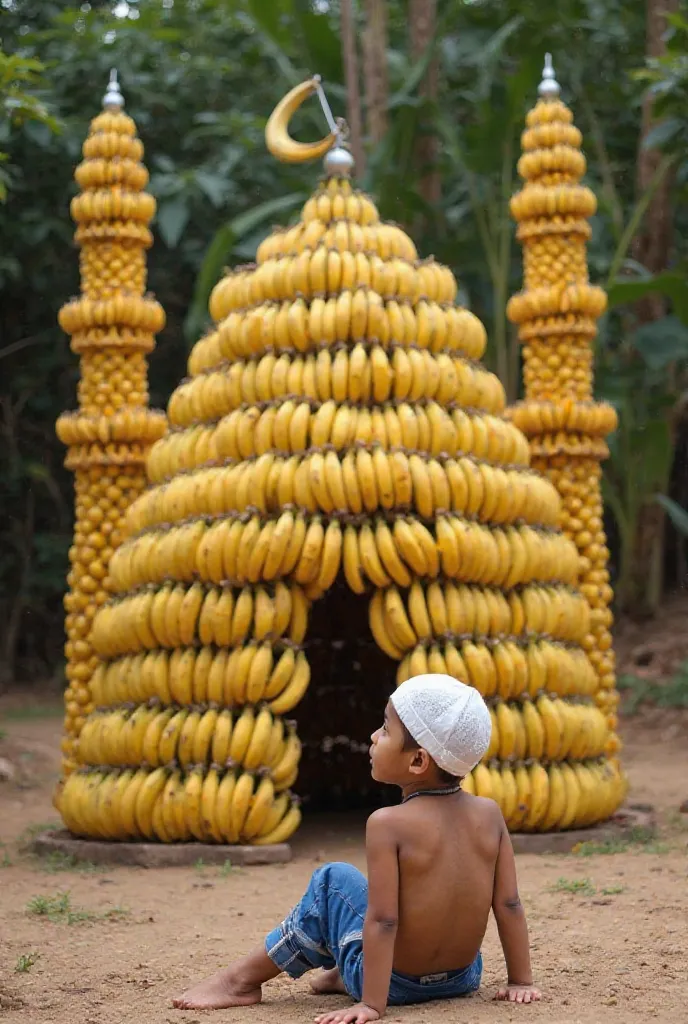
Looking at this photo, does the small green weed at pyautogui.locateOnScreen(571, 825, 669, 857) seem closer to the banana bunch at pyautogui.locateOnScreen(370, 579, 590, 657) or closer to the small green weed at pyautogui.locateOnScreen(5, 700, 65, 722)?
the banana bunch at pyautogui.locateOnScreen(370, 579, 590, 657)

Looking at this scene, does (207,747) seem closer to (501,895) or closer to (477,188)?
(501,895)

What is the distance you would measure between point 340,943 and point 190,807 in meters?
2.72

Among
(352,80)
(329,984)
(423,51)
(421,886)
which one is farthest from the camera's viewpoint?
(423,51)

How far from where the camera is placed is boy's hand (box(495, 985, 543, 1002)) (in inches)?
150

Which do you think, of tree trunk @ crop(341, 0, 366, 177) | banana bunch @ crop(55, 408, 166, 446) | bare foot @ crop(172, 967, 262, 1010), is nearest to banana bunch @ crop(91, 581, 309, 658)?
banana bunch @ crop(55, 408, 166, 446)

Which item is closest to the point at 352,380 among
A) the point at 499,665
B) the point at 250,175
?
the point at 499,665

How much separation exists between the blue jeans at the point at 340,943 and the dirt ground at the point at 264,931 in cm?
9

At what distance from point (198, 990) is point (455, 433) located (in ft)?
11.3

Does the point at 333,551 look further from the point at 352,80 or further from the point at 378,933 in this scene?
the point at 352,80

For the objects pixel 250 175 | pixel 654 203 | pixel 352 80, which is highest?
pixel 250 175

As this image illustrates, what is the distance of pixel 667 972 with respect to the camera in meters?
4.34

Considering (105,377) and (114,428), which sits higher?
(105,377)

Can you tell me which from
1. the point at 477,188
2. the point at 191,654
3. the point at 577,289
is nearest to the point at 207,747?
the point at 191,654

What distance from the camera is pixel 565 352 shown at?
803cm
